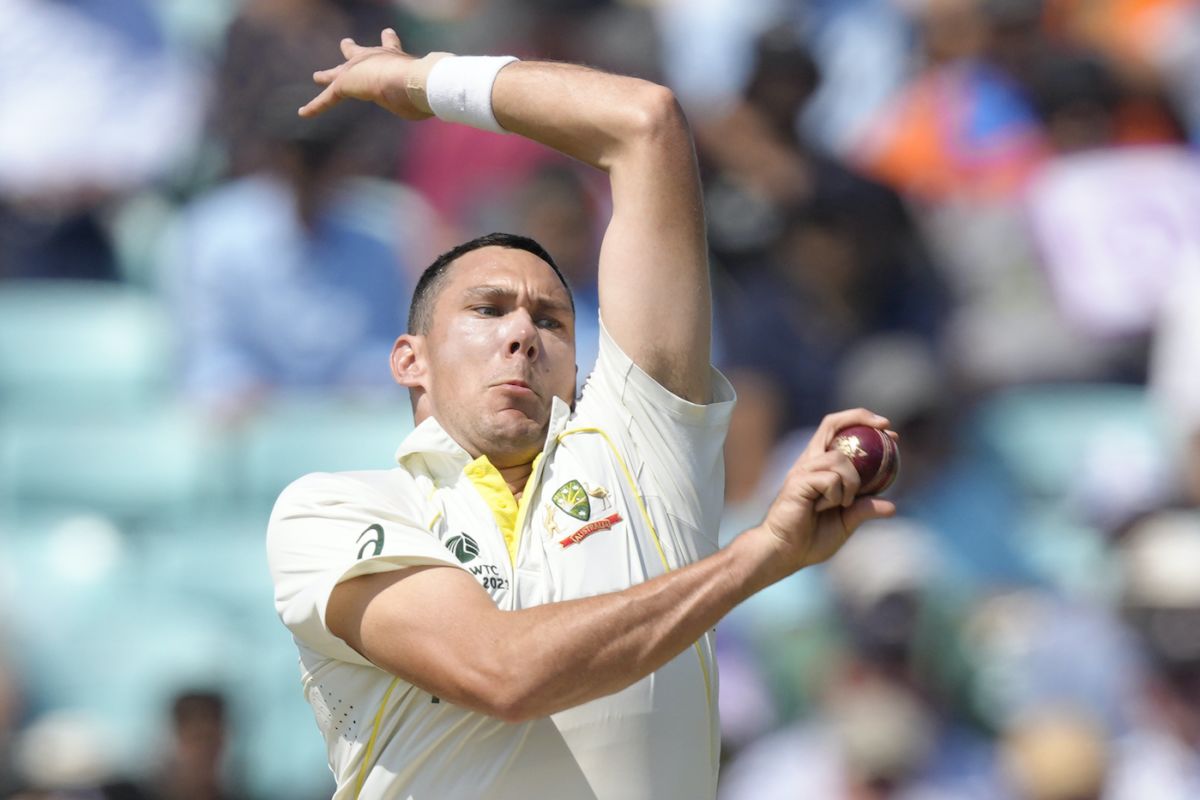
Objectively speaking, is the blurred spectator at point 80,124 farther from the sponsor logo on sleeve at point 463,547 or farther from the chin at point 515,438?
the sponsor logo on sleeve at point 463,547

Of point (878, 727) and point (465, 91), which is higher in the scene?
point (465, 91)

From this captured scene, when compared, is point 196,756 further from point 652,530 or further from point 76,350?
point 652,530

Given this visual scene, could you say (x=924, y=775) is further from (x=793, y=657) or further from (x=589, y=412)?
(x=589, y=412)

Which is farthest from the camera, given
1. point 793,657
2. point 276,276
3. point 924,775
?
point 276,276

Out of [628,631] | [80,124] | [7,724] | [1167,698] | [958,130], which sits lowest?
[1167,698]

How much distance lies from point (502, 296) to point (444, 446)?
327mm

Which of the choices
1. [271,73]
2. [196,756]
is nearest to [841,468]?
[196,756]

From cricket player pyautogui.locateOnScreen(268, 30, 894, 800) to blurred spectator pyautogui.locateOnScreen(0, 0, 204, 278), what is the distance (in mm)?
4893

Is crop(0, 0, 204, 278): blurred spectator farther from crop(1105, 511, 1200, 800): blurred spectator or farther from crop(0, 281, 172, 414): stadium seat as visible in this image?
crop(1105, 511, 1200, 800): blurred spectator

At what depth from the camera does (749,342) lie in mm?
7844

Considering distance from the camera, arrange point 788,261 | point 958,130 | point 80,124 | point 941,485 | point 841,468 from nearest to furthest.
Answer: point 841,468 → point 941,485 → point 788,261 → point 80,124 → point 958,130

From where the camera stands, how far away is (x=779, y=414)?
25.3 ft

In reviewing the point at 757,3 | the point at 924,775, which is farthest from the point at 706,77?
the point at 924,775

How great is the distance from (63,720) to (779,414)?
2.95m
